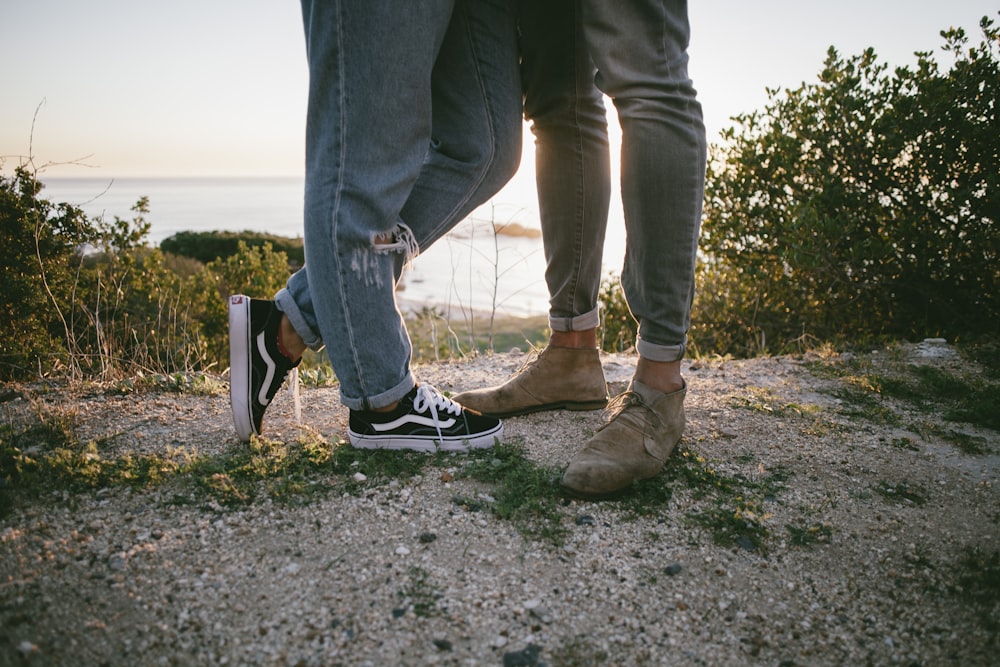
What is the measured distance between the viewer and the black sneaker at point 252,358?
1751mm

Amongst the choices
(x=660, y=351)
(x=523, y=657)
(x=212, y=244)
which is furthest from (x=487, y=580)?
(x=212, y=244)

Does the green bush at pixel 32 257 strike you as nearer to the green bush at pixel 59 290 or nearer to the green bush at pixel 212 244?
the green bush at pixel 59 290

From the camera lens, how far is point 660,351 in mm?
1850

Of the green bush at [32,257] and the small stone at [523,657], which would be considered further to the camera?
the green bush at [32,257]

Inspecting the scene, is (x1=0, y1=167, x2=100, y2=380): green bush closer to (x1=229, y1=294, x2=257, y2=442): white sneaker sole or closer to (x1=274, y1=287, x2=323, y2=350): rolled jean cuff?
(x1=229, y1=294, x2=257, y2=442): white sneaker sole

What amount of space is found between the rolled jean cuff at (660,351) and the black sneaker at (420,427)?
→ 54cm

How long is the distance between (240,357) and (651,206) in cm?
125

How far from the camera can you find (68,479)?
63.1 inches

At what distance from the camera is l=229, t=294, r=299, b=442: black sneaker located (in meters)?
1.75

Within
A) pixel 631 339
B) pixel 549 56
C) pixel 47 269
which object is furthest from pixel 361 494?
pixel 631 339

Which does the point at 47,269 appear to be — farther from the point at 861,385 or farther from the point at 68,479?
the point at 861,385

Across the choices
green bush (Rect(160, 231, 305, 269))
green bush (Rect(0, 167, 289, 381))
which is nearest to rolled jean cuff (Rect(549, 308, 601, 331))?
green bush (Rect(0, 167, 289, 381))

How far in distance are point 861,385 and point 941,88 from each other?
1.89 m

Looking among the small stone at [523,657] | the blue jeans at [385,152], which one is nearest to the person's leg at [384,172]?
the blue jeans at [385,152]
